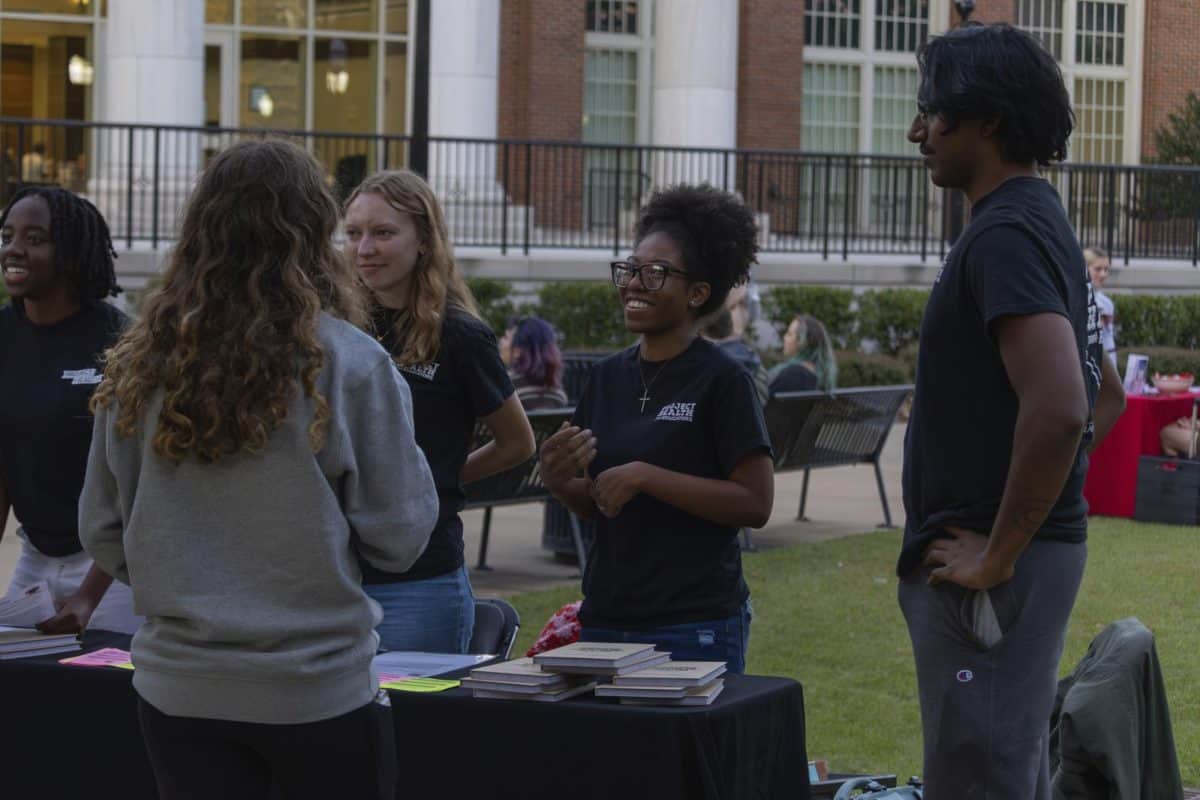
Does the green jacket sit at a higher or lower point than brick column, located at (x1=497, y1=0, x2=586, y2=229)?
lower

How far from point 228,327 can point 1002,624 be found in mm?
1663

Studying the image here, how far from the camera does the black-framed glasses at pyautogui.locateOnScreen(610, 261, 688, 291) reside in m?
4.59

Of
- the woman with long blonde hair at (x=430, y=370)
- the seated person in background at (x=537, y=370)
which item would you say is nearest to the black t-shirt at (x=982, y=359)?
the woman with long blonde hair at (x=430, y=370)

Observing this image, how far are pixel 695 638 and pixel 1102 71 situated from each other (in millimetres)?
29655

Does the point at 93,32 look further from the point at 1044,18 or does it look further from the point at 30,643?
the point at 30,643

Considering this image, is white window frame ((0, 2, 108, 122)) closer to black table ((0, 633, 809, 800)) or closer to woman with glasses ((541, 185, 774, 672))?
black table ((0, 633, 809, 800))

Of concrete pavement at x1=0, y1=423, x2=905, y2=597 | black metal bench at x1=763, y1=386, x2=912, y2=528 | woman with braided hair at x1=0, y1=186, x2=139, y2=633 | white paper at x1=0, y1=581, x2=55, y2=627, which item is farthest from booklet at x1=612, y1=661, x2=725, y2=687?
black metal bench at x1=763, y1=386, x2=912, y2=528

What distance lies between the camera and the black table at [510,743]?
399 centimetres

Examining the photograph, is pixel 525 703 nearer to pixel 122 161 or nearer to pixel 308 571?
pixel 308 571

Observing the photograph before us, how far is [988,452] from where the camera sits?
3.67 metres

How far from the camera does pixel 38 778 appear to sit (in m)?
4.74

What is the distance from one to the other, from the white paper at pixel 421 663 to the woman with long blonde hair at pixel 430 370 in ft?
0.52

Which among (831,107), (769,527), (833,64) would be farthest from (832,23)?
(769,527)

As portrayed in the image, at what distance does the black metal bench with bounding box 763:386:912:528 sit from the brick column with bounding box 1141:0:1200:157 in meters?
20.7
